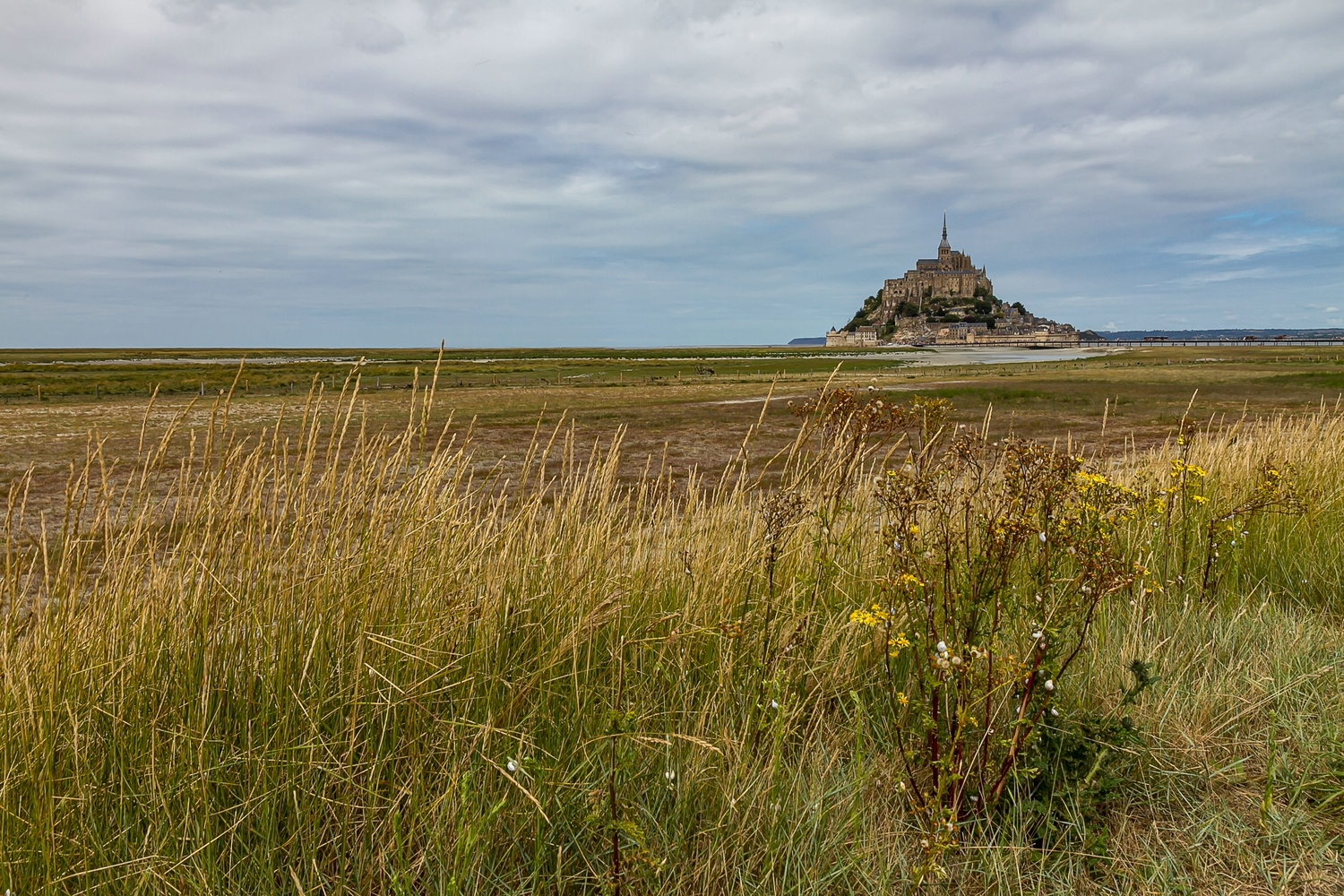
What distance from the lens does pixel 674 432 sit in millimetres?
21797

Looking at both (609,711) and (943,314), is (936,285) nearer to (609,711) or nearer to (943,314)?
(943,314)

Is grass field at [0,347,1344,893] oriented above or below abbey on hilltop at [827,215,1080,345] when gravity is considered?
below

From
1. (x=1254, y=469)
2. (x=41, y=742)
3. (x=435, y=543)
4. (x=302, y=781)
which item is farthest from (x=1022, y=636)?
(x=1254, y=469)

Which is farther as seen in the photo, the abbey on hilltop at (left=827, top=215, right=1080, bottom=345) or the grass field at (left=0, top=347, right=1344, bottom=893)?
the abbey on hilltop at (left=827, top=215, right=1080, bottom=345)

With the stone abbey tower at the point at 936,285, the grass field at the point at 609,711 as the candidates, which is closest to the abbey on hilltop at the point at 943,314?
the stone abbey tower at the point at 936,285

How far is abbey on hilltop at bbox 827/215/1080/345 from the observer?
504ft

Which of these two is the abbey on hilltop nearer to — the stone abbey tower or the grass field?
the stone abbey tower

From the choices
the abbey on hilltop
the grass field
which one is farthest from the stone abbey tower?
the grass field

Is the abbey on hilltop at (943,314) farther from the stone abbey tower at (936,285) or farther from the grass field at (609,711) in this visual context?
the grass field at (609,711)

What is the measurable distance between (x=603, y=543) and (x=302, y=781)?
1.98 metres

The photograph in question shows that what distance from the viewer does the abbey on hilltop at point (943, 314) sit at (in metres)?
154

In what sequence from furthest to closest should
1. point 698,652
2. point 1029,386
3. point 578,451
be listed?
1. point 1029,386
2. point 578,451
3. point 698,652

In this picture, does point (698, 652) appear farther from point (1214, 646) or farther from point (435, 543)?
point (1214, 646)

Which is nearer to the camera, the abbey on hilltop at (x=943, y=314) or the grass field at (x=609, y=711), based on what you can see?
the grass field at (x=609, y=711)
